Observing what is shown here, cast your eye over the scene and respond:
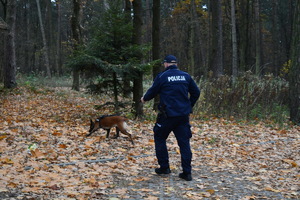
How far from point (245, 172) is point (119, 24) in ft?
21.0

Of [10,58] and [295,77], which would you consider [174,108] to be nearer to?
[295,77]

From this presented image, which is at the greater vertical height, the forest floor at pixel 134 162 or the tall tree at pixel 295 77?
the tall tree at pixel 295 77

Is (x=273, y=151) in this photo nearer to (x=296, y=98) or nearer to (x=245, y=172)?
(x=245, y=172)

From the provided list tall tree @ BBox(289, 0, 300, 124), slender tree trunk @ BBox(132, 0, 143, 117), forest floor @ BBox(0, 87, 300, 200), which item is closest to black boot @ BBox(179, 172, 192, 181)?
forest floor @ BBox(0, 87, 300, 200)

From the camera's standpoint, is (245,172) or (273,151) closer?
(245,172)

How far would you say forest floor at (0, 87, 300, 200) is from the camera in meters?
5.22

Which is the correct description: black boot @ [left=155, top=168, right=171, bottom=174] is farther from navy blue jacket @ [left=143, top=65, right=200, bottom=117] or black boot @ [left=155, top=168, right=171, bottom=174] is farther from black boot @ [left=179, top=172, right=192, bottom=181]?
navy blue jacket @ [left=143, top=65, right=200, bottom=117]

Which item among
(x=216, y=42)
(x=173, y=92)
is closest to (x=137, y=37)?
(x=173, y=92)

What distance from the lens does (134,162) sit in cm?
708

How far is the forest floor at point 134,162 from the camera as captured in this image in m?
5.22

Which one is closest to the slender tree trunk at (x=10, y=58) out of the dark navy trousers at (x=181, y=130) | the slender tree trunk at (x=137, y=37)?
the slender tree trunk at (x=137, y=37)

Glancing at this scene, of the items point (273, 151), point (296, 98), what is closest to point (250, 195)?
point (273, 151)

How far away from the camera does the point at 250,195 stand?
17.7 feet

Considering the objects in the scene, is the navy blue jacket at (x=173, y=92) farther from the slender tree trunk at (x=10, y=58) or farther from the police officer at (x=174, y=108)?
the slender tree trunk at (x=10, y=58)
